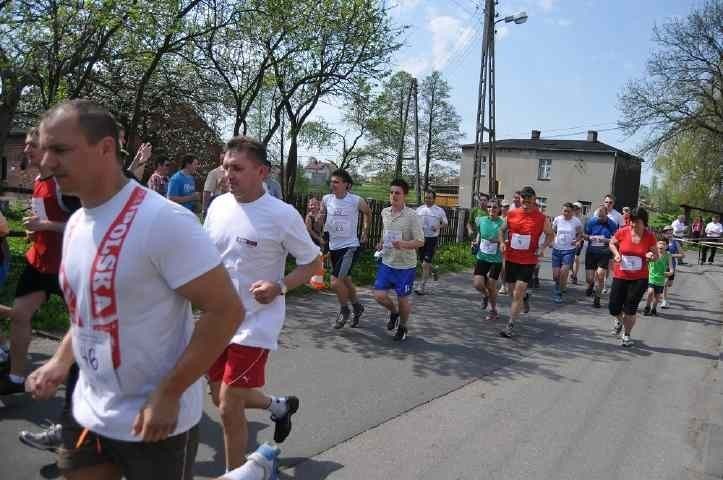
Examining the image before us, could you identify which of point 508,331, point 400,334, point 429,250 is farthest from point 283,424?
point 429,250

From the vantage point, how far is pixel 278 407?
11.9 ft

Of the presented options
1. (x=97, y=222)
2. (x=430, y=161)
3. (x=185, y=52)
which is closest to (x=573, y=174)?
(x=430, y=161)

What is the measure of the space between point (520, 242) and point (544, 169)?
46961mm

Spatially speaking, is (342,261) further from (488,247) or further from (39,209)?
(39,209)

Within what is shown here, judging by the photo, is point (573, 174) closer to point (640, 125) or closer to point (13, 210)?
point (640, 125)

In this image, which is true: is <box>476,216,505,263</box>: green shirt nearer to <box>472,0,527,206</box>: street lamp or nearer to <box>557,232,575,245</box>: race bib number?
<box>557,232,575,245</box>: race bib number

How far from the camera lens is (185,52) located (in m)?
14.3

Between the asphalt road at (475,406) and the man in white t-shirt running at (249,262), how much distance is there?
2.21 feet

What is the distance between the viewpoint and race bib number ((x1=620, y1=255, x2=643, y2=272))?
797 centimetres

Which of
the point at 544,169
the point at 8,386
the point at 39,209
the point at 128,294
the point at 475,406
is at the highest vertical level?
the point at 544,169

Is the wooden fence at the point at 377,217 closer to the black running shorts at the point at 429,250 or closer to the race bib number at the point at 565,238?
the black running shorts at the point at 429,250

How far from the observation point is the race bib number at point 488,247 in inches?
360

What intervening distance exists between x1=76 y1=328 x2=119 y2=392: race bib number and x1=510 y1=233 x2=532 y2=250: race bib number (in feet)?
22.9

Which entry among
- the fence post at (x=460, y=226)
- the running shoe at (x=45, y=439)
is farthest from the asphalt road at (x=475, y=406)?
the fence post at (x=460, y=226)
